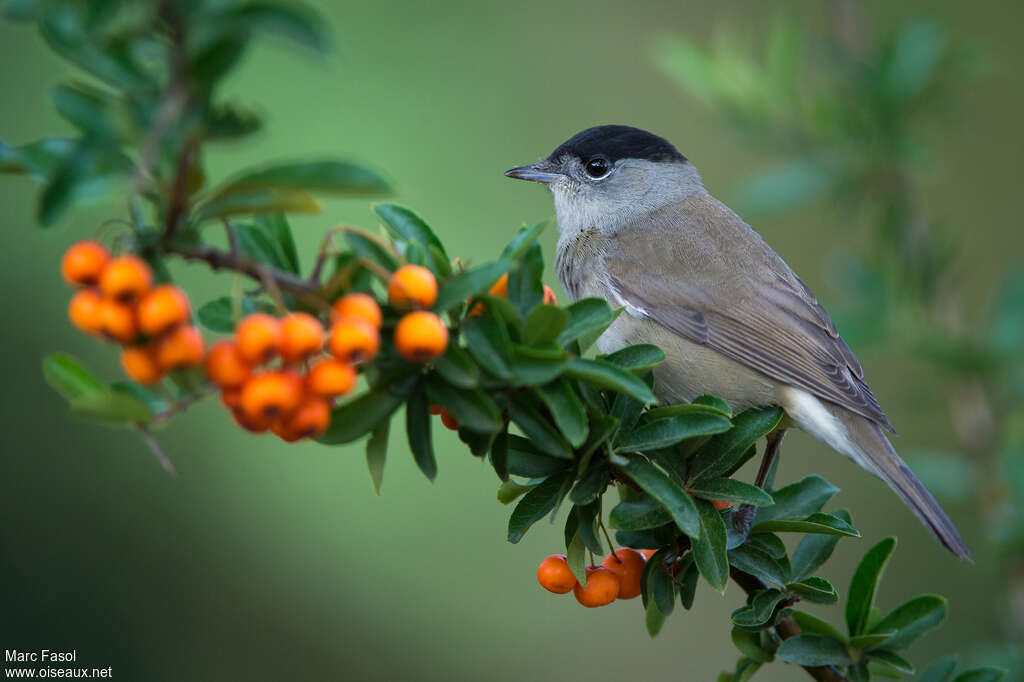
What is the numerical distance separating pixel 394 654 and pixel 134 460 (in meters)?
1.90

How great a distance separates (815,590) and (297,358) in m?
1.43

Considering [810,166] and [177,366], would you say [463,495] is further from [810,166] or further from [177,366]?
[177,366]

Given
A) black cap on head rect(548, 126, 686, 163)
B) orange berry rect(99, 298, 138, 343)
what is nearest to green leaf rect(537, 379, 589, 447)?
orange berry rect(99, 298, 138, 343)

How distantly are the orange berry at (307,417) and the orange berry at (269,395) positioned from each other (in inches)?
1.0

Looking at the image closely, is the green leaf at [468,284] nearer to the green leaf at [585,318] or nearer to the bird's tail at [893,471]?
the green leaf at [585,318]

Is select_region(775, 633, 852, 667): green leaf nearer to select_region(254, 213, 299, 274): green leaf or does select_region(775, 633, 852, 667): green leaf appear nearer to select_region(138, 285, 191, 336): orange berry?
select_region(254, 213, 299, 274): green leaf

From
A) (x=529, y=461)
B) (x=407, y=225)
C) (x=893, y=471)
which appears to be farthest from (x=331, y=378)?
(x=893, y=471)

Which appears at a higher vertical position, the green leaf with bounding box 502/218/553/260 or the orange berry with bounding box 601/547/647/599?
the green leaf with bounding box 502/218/553/260

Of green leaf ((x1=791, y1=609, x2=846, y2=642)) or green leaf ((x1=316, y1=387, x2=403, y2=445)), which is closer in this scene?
green leaf ((x1=316, y1=387, x2=403, y2=445))

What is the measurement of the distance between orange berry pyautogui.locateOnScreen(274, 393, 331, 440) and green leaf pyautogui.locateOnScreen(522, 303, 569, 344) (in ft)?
1.67

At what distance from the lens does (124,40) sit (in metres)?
1.42

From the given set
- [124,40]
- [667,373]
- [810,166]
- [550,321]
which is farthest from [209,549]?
[124,40]

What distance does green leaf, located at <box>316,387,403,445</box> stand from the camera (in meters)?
1.84

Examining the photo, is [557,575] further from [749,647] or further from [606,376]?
[606,376]
